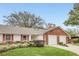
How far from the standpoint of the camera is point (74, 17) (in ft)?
32.6

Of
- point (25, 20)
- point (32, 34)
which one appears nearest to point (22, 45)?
point (32, 34)

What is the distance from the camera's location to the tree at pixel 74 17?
9844 mm

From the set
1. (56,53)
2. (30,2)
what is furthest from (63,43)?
(30,2)

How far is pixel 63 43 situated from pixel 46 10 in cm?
61

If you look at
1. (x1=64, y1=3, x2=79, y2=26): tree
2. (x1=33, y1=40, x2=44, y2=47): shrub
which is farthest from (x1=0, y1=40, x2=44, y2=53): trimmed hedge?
(x1=64, y1=3, x2=79, y2=26): tree

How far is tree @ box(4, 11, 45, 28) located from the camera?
9.87m

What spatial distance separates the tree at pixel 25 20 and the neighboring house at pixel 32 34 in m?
0.07

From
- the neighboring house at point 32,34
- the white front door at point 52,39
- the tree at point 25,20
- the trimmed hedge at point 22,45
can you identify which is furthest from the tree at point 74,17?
the trimmed hedge at point 22,45

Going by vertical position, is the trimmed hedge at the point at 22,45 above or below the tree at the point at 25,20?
below

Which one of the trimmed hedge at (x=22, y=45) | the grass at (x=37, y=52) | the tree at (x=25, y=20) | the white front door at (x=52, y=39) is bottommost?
the grass at (x=37, y=52)

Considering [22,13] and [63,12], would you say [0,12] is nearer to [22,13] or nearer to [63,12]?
[22,13]

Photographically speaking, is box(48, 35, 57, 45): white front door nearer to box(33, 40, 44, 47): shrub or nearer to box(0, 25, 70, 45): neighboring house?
box(0, 25, 70, 45): neighboring house

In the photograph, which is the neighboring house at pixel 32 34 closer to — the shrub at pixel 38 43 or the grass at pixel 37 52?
the shrub at pixel 38 43

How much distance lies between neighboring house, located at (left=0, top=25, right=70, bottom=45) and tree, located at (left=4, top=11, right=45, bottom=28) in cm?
7
